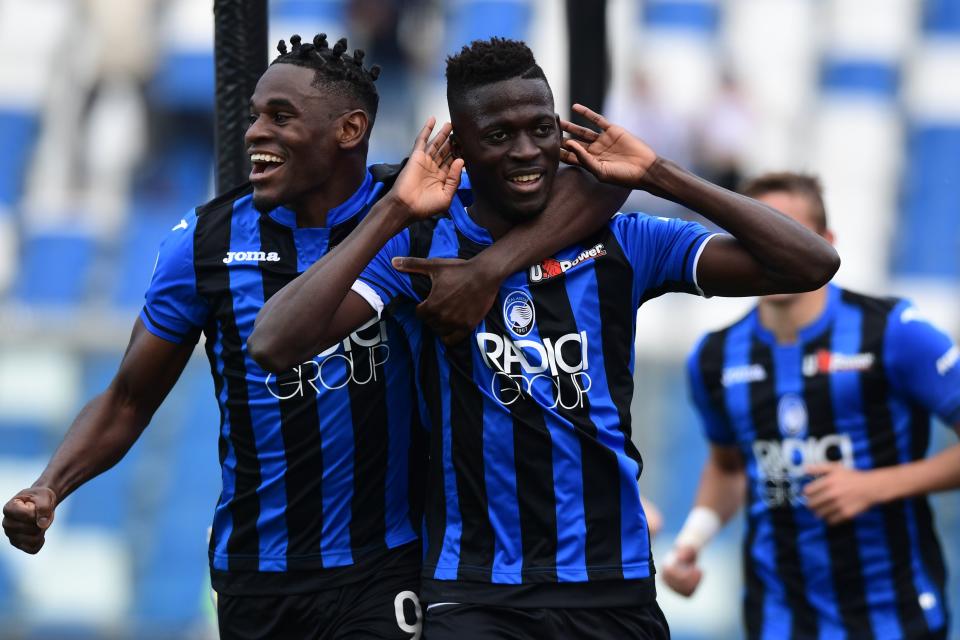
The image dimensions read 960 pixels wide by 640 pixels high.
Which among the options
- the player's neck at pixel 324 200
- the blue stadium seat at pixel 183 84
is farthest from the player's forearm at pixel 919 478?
the blue stadium seat at pixel 183 84

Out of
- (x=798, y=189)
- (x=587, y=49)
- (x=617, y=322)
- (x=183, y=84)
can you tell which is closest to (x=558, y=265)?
(x=617, y=322)

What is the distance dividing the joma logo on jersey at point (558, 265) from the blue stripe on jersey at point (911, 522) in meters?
1.86

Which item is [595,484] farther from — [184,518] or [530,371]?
[184,518]

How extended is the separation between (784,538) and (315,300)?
247 cm

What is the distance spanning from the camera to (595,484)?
4125mm

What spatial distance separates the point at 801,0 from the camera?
1574 centimetres

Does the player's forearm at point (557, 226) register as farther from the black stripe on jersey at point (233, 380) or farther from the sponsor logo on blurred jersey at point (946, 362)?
the sponsor logo on blurred jersey at point (946, 362)

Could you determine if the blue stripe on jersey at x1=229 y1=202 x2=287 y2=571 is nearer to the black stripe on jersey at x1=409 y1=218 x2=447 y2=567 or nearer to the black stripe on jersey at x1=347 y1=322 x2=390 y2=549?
the black stripe on jersey at x1=347 y1=322 x2=390 y2=549

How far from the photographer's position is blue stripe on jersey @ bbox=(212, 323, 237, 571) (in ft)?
15.0

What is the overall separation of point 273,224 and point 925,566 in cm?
272

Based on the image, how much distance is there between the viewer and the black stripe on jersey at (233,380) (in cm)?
448

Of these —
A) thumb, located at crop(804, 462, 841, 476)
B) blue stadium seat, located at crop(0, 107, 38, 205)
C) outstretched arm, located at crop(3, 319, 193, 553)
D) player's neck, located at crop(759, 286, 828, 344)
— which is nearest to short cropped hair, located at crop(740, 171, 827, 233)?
player's neck, located at crop(759, 286, 828, 344)

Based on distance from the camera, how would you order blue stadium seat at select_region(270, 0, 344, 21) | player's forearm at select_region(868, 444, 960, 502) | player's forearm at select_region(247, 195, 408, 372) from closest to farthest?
1. player's forearm at select_region(247, 195, 408, 372)
2. player's forearm at select_region(868, 444, 960, 502)
3. blue stadium seat at select_region(270, 0, 344, 21)

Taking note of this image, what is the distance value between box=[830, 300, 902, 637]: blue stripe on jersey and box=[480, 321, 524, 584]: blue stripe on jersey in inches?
77.7
